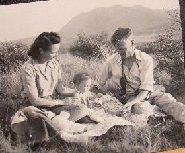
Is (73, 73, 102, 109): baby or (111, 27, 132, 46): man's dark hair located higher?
(111, 27, 132, 46): man's dark hair

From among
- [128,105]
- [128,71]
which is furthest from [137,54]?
[128,105]

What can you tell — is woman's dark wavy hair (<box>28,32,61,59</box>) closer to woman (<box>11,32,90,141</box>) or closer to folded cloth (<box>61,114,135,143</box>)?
woman (<box>11,32,90,141</box>)

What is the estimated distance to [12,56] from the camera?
62.5 inches

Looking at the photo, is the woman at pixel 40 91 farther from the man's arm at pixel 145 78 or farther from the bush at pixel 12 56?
the man's arm at pixel 145 78

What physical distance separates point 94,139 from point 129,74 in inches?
10.6

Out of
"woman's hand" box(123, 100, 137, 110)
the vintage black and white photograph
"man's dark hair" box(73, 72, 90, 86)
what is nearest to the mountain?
the vintage black and white photograph

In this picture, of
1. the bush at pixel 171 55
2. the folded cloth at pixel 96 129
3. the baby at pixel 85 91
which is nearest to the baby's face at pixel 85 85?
the baby at pixel 85 91

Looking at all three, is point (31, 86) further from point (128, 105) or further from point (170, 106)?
point (170, 106)

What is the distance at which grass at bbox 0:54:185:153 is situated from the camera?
5.10 feet

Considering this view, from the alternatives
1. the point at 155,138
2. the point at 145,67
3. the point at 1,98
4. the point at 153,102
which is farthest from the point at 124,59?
the point at 1,98

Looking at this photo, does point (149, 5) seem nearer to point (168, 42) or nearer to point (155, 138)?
point (168, 42)

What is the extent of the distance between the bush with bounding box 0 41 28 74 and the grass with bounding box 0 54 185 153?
2cm

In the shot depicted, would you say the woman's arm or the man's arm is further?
the man's arm

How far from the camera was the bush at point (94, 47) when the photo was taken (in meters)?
1.66
